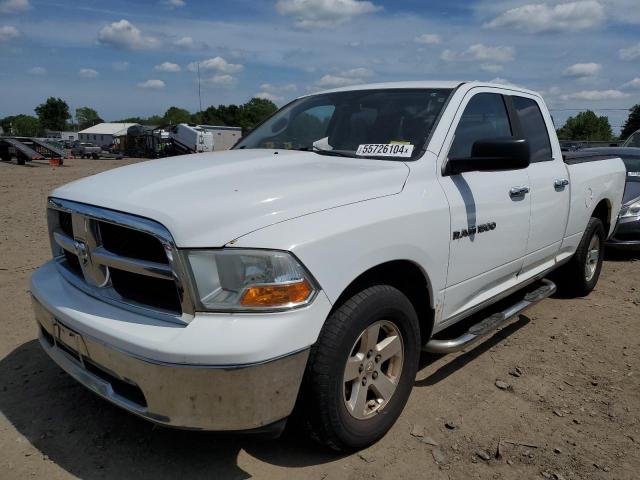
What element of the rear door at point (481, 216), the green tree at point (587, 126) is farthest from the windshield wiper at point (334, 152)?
the green tree at point (587, 126)

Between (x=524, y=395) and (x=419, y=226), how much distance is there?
1429 mm

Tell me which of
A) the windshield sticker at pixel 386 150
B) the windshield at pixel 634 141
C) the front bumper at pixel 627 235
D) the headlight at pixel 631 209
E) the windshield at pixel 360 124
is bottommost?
the front bumper at pixel 627 235

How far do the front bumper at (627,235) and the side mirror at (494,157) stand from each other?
15.3ft

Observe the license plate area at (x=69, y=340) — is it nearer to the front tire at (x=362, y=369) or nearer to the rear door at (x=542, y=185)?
the front tire at (x=362, y=369)

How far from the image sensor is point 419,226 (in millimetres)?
2639

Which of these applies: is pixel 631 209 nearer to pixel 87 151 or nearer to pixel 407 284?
pixel 407 284

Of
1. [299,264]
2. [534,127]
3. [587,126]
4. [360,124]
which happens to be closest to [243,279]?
[299,264]

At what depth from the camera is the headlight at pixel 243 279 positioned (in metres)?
2.04

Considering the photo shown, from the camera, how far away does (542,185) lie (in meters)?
3.79

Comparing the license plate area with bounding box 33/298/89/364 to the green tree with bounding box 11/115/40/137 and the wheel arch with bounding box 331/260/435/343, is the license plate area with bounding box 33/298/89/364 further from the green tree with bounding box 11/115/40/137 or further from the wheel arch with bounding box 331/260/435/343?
the green tree with bounding box 11/115/40/137

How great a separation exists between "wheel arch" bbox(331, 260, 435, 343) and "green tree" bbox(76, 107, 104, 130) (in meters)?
156

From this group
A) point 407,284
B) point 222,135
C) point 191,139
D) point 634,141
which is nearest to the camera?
point 407,284

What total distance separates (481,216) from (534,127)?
1.52 m

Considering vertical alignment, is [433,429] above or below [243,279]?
below
